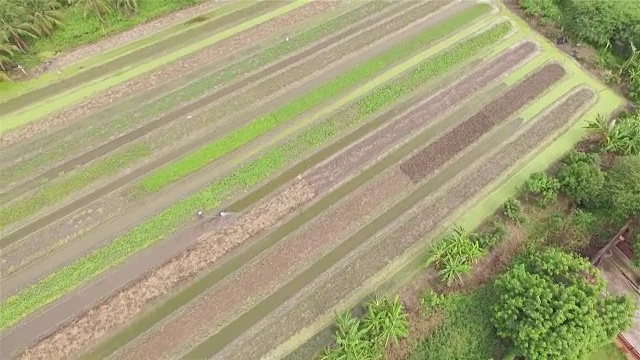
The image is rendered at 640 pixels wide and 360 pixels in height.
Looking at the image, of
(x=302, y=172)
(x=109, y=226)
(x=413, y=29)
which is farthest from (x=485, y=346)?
(x=413, y=29)

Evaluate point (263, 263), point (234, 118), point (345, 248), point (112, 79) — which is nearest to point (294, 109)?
point (234, 118)

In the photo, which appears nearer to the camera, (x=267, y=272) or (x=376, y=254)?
(x=267, y=272)

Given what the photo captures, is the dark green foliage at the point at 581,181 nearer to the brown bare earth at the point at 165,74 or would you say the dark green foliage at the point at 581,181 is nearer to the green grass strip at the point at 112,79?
the brown bare earth at the point at 165,74

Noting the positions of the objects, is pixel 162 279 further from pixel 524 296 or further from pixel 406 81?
pixel 406 81

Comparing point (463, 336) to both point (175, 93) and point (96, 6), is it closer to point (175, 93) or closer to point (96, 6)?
point (175, 93)

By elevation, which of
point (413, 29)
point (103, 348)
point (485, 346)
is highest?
point (413, 29)

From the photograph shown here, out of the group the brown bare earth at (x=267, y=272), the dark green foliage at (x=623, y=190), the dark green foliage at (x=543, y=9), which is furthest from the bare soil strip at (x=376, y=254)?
the dark green foliage at (x=543, y=9)
